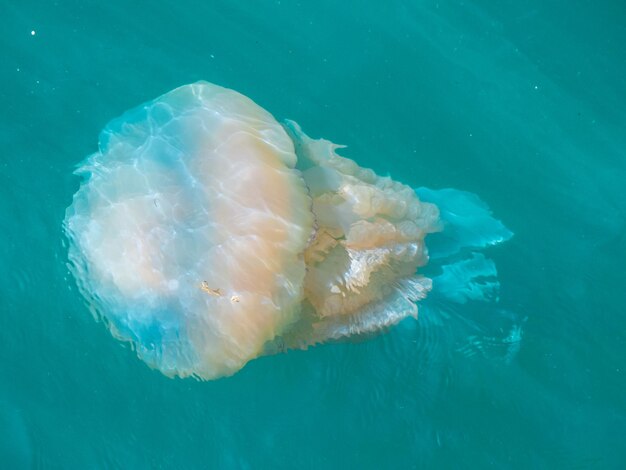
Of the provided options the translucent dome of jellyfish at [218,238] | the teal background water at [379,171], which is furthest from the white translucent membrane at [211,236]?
the teal background water at [379,171]

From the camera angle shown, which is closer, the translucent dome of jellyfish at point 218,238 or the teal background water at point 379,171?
the translucent dome of jellyfish at point 218,238

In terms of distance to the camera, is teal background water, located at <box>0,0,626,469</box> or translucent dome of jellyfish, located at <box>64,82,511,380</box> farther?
teal background water, located at <box>0,0,626,469</box>

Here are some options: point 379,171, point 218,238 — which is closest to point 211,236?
point 218,238

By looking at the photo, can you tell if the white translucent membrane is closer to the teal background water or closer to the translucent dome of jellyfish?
the translucent dome of jellyfish

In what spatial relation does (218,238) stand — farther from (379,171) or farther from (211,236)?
(379,171)

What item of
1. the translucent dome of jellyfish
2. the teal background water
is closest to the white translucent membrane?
the translucent dome of jellyfish

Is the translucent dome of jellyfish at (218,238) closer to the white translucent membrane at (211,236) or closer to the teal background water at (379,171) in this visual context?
the white translucent membrane at (211,236)

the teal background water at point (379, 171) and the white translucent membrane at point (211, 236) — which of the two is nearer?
the white translucent membrane at point (211, 236)
